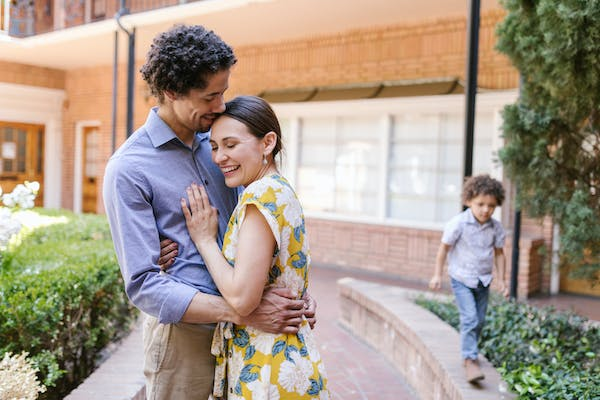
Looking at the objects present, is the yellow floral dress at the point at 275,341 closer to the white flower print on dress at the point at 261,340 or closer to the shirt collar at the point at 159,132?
the white flower print on dress at the point at 261,340

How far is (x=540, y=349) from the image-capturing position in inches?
174

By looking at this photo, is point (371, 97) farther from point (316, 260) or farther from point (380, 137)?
point (316, 260)

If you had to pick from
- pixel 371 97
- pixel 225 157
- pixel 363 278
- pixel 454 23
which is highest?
pixel 454 23

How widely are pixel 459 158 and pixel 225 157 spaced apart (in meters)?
7.85

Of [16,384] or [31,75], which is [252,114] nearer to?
[16,384]

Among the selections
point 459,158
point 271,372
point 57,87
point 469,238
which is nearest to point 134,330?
point 469,238

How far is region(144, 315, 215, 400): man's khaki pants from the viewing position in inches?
80.3

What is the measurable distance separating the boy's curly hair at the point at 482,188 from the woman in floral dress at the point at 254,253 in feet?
8.52

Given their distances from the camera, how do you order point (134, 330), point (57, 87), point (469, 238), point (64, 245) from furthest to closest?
1. point (57, 87)
2. point (64, 245)
3. point (134, 330)
4. point (469, 238)

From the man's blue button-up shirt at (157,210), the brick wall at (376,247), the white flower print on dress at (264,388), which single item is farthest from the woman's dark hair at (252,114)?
the brick wall at (376,247)

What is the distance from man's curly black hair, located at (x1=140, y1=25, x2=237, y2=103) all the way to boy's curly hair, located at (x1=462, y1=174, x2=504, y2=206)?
2830 millimetres

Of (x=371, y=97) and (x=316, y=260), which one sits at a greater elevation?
(x=371, y=97)

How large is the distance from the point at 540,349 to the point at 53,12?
13.8m

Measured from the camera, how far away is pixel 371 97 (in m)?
9.77
